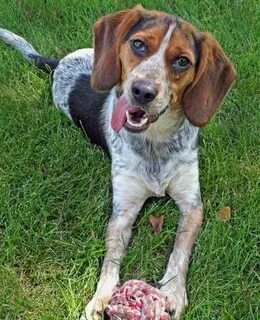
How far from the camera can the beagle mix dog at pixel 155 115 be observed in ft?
12.3

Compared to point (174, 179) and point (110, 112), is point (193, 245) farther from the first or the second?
point (110, 112)

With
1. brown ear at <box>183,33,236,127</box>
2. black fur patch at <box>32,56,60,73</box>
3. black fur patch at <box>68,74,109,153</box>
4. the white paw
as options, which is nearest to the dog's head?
brown ear at <box>183,33,236,127</box>

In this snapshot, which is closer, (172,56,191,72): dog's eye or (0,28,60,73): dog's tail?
(172,56,191,72): dog's eye

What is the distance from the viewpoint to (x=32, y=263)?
158 inches

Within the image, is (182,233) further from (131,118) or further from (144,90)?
(144,90)

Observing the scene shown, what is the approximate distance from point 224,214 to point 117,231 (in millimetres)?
668

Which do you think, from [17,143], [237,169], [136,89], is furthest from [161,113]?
[17,143]

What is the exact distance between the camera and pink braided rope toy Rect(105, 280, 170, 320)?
11.5 ft

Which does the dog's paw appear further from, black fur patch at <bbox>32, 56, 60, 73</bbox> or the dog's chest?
black fur patch at <bbox>32, 56, 60, 73</bbox>

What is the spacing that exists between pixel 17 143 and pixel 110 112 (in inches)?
27.2

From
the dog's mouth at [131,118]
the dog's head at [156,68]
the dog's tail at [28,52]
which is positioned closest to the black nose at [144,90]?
the dog's head at [156,68]

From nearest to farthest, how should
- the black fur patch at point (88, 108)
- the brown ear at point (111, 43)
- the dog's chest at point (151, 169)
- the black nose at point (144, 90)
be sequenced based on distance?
the black nose at point (144, 90), the brown ear at point (111, 43), the dog's chest at point (151, 169), the black fur patch at point (88, 108)

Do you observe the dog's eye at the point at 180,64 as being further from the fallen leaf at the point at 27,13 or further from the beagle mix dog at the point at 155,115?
the fallen leaf at the point at 27,13

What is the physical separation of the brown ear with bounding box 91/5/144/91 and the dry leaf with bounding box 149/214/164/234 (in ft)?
2.71
